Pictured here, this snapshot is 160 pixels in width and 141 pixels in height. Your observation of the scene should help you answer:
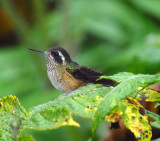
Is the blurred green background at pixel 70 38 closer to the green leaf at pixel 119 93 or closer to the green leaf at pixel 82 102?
the green leaf at pixel 82 102

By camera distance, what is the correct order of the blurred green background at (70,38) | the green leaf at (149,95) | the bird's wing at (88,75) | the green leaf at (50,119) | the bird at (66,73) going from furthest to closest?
the blurred green background at (70,38) < the bird at (66,73) < the bird's wing at (88,75) < the green leaf at (149,95) < the green leaf at (50,119)

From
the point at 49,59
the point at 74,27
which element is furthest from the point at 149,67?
the point at 74,27

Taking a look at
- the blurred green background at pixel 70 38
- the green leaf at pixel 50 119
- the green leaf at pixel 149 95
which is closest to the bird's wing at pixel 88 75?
the green leaf at pixel 149 95

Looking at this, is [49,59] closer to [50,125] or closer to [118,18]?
[50,125]

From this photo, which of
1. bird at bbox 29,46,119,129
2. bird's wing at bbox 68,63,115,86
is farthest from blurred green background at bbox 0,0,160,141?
bird's wing at bbox 68,63,115,86

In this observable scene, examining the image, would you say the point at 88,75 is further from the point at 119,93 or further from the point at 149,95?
the point at 119,93

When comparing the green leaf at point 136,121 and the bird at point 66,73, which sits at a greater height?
the bird at point 66,73
